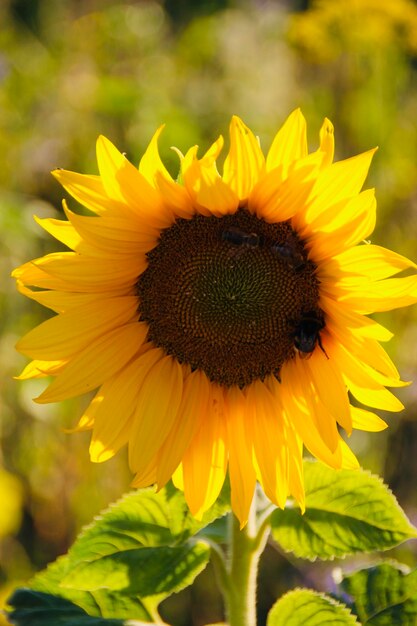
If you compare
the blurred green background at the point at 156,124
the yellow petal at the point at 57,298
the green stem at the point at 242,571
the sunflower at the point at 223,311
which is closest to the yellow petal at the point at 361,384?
the sunflower at the point at 223,311

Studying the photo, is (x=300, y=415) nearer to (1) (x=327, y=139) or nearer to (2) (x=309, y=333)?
(2) (x=309, y=333)

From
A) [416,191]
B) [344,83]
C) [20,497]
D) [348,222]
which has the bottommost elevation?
[20,497]

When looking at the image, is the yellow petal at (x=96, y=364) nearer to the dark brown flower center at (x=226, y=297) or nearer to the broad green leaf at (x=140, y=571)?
the dark brown flower center at (x=226, y=297)

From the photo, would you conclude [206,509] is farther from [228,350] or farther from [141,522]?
[228,350]

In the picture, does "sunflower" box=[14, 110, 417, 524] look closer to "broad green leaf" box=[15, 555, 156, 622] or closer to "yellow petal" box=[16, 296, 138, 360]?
"yellow petal" box=[16, 296, 138, 360]

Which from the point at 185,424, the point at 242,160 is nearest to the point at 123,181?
the point at 242,160

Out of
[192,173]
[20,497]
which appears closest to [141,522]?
[192,173]

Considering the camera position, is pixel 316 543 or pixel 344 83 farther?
pixel 344 83
